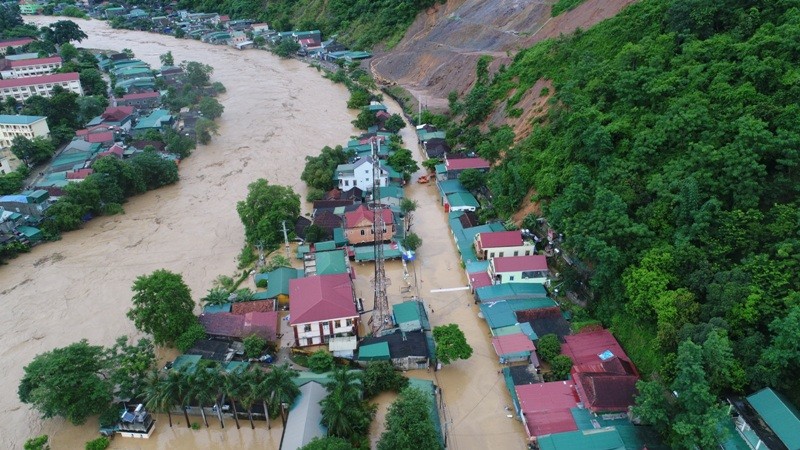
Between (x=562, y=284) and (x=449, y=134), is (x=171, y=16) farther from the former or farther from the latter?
(x=562, y=284)

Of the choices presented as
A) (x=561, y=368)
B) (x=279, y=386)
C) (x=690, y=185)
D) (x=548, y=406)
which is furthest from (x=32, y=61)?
(x=690, y=185)

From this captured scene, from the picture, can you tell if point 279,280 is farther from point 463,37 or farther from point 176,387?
point 463,37

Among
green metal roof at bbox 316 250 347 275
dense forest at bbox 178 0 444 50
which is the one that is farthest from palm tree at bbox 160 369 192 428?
dense forest at bbox 178 0 444 50

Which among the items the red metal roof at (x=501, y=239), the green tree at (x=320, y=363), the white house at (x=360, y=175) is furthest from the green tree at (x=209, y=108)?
the green tree at (x=320, y=363)

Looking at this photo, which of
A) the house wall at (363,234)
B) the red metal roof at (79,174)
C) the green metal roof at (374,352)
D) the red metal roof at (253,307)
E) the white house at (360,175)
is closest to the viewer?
the green metal roof at (374,352)

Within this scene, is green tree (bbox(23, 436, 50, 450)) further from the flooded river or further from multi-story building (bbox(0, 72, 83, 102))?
multi-story building (bbox(0, 72, 83, 102))

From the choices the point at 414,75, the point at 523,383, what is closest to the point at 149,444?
the point at 523,383

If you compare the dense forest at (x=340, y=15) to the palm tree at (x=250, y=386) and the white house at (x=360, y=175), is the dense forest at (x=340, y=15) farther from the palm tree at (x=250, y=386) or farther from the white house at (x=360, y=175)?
the palm tree at (x=250, y=386)
